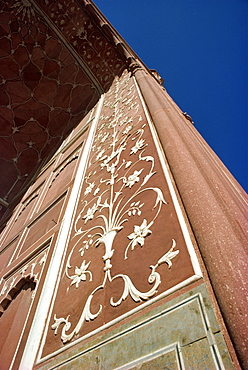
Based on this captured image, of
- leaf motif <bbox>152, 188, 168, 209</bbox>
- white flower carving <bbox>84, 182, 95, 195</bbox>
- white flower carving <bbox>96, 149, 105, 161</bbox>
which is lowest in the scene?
leaf motif <bbox>152, 188, 168, 209</bbox>

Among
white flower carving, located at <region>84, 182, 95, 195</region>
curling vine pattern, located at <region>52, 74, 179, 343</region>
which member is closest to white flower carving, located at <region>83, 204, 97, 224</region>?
curling vine pattern, located at <region>52, 74, 179, 343</region>

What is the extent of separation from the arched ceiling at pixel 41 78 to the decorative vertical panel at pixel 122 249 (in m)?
2.87

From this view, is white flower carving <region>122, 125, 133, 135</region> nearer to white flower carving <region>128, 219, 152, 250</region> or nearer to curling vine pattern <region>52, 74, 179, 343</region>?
curling vine pattern <region>52, 74, 179, 343</region>

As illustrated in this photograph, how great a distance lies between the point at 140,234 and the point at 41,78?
4.35 metres

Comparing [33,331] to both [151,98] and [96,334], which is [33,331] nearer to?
[96,334]

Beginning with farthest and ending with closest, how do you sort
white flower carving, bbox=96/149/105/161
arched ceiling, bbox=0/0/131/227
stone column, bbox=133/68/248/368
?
arched ceiling, bbox=0/0/131/227 < white flower carving, bbox=96/149/105/161 < stone column, bbox=133/68/248/368

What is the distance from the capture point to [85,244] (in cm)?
128

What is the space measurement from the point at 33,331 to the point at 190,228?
31.8 inches

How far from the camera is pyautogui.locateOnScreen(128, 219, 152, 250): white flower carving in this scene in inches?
37.3

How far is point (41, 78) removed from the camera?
459 cm

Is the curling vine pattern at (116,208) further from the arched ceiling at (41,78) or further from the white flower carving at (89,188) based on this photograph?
the arched ceiling at (41,78)

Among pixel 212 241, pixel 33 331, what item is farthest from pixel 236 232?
pixel 33 331

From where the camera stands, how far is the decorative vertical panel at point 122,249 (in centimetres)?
79

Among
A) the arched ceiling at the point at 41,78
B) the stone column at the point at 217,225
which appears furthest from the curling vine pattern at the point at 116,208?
the arched ceiling at the point at 41,78
